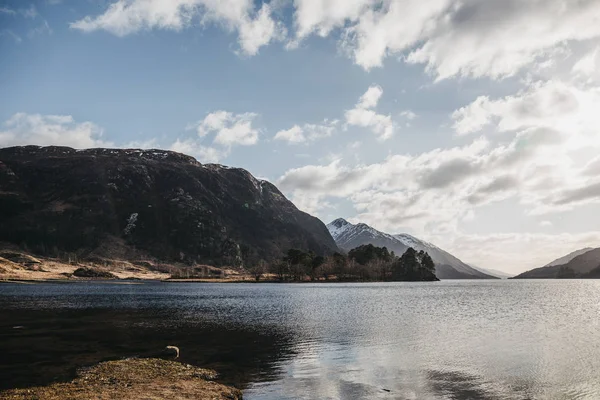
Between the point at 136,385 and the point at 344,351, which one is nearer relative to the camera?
the point at 136,385

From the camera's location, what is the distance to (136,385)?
1433 inches

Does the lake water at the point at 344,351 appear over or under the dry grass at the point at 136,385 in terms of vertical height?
under

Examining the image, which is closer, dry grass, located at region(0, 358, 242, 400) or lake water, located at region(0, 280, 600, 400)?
dry grass, located at region(0, 358, 242, 400)

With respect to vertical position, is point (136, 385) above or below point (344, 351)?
above

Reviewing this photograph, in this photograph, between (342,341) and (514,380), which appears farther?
(342,341)

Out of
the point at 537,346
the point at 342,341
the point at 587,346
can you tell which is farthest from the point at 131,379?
the point at 587,346

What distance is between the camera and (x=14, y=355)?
50.2 metres

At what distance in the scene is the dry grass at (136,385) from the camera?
3306 cm

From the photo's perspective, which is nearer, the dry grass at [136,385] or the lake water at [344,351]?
the dry grass at [136,385]

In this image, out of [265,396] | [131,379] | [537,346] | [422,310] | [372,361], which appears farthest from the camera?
[422,310]

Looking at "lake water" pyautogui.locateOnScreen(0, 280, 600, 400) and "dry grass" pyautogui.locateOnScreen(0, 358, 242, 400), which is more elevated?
"dry grass" pyautogui.locateOnScreen(0, 358, 242, 400)

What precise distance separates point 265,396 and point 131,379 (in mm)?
12715

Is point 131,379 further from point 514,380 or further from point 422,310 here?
point 422,310

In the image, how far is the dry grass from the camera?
3306 cm
